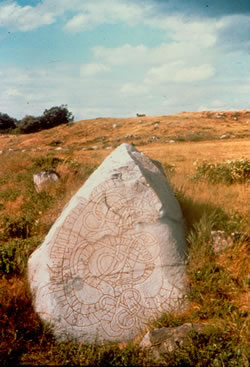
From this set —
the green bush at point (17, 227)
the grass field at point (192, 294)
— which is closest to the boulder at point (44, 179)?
the grass field at point (192, 294)

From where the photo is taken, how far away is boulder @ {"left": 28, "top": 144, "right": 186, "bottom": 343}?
3377mm

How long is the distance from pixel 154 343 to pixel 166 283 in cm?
76

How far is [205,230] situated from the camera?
397cm

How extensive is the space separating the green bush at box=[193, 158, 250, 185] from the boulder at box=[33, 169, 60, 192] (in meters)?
3.30

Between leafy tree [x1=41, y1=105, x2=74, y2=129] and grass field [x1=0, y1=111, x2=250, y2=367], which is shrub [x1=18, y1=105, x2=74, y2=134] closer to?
leafy tree [x1=41, y1=105, x2=74, y2=129]

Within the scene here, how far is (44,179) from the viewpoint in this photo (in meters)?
7.76

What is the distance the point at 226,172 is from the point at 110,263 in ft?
14.4

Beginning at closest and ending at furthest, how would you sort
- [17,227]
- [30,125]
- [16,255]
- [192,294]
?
[192,294], [16,255], [17,227], [30,125]

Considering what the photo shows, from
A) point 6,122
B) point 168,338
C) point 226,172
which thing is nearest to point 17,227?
point 168,338

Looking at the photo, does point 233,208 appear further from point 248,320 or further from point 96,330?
point 96,330

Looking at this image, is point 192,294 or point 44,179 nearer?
point 192,294

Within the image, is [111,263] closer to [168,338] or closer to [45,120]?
[168,338]

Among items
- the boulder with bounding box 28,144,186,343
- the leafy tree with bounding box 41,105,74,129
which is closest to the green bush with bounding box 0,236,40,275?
the boulder with bounding box 28,144,186,343

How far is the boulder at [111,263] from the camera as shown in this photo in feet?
11.1
